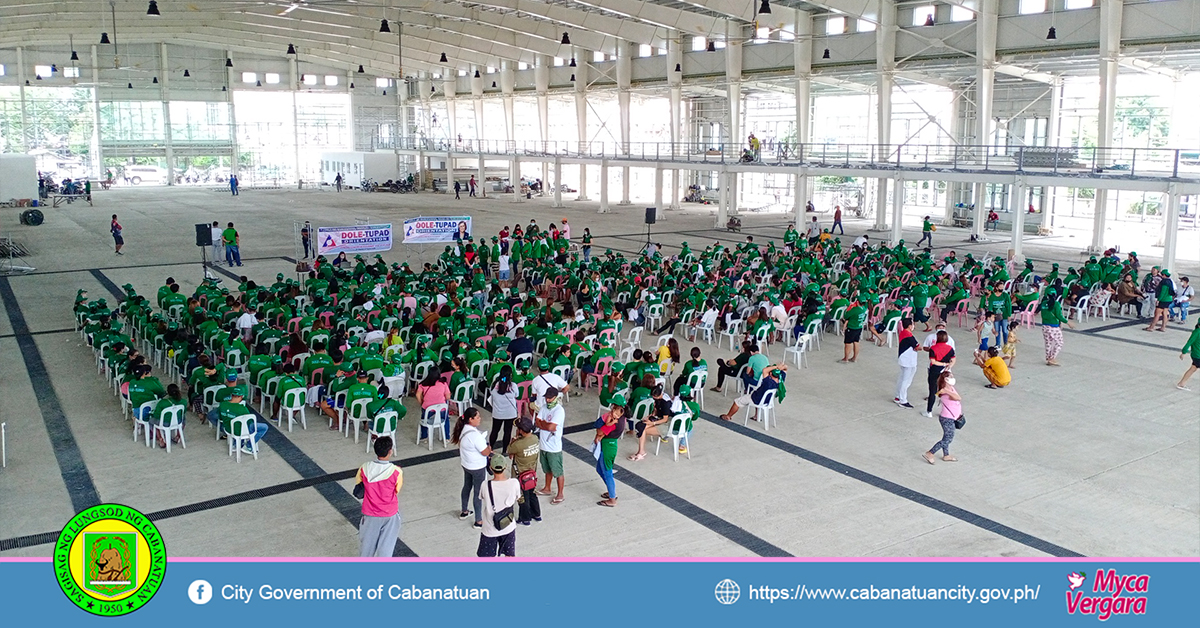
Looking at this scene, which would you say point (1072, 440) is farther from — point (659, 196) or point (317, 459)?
point (659, 196)

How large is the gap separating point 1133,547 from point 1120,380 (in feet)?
22.2

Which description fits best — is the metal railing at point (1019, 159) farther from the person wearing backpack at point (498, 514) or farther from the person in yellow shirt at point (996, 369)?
Answer: the person wearing backpack at point (498, 514)

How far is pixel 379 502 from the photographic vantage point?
679cm

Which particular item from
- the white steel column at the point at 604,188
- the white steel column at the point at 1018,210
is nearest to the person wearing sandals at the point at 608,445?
the white steel column at the point at 1018,210

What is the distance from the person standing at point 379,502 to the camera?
6758 millimetres

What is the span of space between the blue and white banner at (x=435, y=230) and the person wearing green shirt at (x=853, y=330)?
13.5 m

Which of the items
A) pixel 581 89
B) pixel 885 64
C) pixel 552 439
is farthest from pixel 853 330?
pixel 581 89

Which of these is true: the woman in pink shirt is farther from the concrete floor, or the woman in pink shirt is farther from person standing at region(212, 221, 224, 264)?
person standing at region(212, 221, 224, 264)

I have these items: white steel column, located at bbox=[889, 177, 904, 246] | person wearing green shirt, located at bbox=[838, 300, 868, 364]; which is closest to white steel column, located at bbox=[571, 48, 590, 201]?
white steel column, located at bbox=[889, 177, 904, 246]

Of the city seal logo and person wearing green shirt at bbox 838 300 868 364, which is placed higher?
the city seal logo
